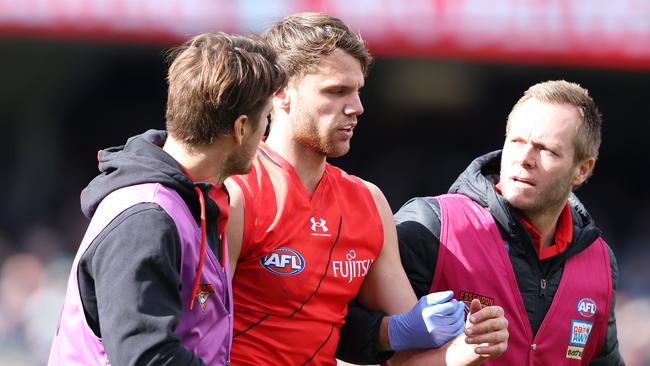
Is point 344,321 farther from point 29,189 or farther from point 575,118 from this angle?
point 29,189

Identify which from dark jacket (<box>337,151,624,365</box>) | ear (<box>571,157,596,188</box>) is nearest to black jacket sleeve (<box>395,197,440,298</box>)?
dark jacket (<box>337,151,624,365</box>)

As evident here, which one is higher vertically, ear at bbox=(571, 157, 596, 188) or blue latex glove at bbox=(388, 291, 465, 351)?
ear at bbox=(571, 157, 596, 188)

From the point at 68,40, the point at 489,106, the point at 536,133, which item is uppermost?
the point at 536,133

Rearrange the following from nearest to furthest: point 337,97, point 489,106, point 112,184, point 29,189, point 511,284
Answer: point 112,184, point 337,97, point 511,284, point 29,189, point 489,106

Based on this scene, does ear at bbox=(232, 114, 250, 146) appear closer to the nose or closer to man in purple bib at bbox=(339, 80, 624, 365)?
the nose

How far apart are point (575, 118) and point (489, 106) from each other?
9465 mm

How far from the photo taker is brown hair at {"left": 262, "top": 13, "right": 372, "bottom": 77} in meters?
3.59

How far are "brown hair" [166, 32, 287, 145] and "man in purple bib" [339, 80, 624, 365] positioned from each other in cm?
118

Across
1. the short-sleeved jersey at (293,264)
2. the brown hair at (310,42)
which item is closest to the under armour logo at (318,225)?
the short-sleeved jersey at (293,264)

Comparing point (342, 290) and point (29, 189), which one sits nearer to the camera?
point (342, 290)

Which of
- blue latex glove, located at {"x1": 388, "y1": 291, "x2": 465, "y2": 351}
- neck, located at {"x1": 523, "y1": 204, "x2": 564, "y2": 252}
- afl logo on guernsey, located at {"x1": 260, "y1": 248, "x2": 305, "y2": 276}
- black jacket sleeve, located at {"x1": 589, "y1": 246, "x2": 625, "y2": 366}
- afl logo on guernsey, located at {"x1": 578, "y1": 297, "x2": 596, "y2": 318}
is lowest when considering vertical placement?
black jacket sleeve, located at {"x1": 589, "y1": 246, "x2": 625, "y2": 366}

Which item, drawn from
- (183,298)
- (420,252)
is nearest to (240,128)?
(183,298)

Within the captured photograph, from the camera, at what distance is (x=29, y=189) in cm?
1248

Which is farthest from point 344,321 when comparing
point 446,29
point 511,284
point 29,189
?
point 29,189
